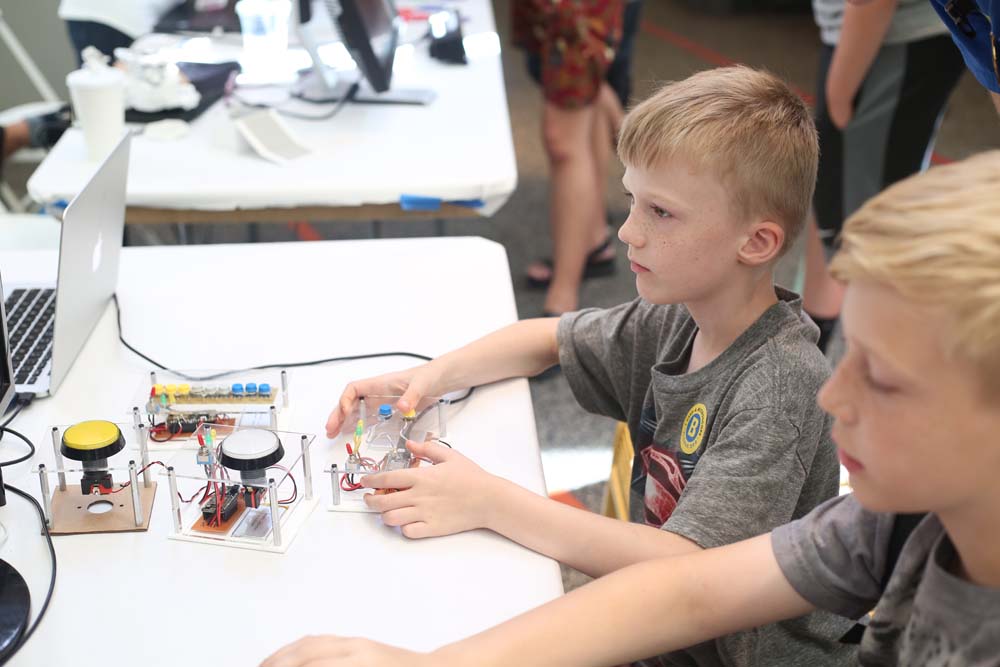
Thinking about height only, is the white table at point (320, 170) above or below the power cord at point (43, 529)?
below

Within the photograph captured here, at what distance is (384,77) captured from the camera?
213 cm

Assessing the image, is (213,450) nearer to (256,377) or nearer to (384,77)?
(256,377)

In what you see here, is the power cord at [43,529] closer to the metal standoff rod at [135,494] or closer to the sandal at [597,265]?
the metal standoff rod at [135,494]

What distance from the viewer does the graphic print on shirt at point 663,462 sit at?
3.53 ft

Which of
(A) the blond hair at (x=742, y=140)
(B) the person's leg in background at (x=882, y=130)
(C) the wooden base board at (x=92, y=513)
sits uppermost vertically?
(A) the blond hair at (x=742, y=140)

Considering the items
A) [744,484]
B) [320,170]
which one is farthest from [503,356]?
[320,170]

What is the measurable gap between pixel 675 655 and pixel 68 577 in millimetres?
600

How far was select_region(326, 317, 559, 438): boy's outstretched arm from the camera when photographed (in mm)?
1132

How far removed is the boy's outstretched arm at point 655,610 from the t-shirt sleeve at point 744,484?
7 cm

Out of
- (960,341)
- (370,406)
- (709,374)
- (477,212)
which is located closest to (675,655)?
(709,374)

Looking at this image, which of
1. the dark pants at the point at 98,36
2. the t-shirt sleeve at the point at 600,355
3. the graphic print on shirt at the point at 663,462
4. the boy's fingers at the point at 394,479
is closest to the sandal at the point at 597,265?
the dark pants at the point at 98,36

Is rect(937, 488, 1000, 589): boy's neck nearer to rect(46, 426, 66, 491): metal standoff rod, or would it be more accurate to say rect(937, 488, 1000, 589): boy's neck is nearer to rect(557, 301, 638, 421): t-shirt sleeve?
rect(557, 301, 638, 421): t-shirt sleeve

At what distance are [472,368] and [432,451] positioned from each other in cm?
22

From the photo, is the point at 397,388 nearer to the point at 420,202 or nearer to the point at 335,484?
the point at 335,484
